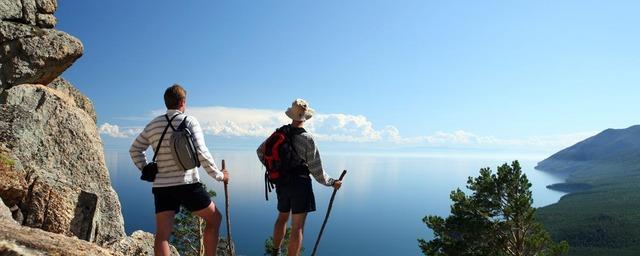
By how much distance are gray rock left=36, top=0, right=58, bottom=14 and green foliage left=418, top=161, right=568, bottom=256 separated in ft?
82.4

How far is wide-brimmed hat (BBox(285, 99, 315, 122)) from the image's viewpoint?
7957mm

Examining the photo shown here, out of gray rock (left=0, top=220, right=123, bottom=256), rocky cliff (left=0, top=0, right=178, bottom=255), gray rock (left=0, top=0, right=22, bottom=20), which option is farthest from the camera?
gray rock (left=0, top=0, right=22, bottom=20)

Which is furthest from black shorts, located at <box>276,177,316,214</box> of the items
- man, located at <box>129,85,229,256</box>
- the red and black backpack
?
man, located at <box>129,85,229,256</box>

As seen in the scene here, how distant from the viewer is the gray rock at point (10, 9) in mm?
12961

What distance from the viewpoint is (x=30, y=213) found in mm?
8977

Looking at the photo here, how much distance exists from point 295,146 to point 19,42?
10.1m

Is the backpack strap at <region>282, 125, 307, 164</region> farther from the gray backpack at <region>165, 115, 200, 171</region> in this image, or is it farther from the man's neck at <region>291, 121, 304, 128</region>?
the gray backpack at <region>165, 115, 200, 171</region>

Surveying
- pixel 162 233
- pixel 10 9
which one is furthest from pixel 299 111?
pixel 10 9

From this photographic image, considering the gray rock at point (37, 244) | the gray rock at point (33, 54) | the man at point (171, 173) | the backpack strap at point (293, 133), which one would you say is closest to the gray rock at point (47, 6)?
the gray rock at point (33, 54)

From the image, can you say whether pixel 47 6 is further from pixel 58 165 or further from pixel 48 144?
pixel 58 165

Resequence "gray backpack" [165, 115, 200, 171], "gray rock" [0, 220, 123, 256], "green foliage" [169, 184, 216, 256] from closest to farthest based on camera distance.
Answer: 1. "gray rock" [0, 220, 123, 256]
2. "gray backpack" [165, 115, 200, 171]
3. "green foliage" [169, 184, 216, 256]

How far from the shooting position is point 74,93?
46.5 feet

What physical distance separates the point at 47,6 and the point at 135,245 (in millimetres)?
8773

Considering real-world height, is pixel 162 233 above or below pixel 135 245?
above
